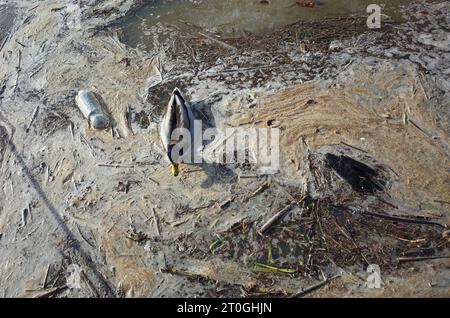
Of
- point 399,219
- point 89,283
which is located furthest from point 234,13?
point 89,283

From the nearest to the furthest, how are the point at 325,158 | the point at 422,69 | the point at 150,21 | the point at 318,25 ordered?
1. the point at 325,158
2. the point at 422,69
3. the point at 318,25
4. the point at 150,21

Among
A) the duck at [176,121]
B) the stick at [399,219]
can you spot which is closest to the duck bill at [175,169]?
the duck at [176,121]

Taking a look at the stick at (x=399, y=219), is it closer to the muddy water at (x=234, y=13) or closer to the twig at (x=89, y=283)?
the twig at (x=89, y=283)

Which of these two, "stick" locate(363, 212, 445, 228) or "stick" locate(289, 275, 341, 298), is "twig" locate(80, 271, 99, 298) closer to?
"stick" locate(289, 275, 341, 298)

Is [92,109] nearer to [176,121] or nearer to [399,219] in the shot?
[176,121]

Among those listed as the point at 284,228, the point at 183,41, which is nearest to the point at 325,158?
the point at 284,228

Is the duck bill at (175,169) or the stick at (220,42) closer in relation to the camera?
the duck bill at (175,169)

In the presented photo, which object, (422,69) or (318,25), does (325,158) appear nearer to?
(422,69)
